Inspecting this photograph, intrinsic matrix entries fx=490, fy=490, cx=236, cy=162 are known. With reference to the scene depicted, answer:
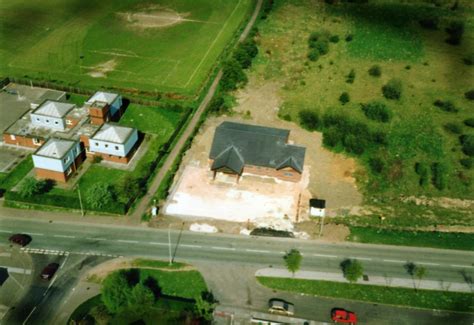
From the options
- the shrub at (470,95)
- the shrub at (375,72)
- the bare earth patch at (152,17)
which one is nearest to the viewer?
the shrub at (470,95)

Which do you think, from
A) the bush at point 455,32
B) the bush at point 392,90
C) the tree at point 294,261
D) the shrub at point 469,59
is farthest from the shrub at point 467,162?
the bush at point 455,32

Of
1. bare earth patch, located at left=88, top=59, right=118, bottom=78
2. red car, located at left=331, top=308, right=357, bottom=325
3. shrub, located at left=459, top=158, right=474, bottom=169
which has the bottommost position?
red car, located at left=331, top=308, right=357, bottom=325

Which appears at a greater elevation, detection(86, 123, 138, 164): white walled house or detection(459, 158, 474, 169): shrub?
detection(86, 123, 138, 164): white walled house

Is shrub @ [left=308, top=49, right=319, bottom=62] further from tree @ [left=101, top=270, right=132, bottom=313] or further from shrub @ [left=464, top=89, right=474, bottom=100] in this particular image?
tree @ [left=101, top=270, right=132, bottom=313]

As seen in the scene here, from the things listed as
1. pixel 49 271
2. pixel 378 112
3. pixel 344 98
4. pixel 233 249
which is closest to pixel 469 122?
pixel 378 112

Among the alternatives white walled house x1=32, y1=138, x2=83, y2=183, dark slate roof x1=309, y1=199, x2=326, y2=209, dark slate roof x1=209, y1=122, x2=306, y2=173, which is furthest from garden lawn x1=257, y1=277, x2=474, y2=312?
white walled house x1=32, y1=138, x2=83, y2=183

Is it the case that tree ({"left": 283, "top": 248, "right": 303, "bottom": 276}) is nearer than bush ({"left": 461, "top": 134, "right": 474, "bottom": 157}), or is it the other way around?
Answer: tree ({"left": 283, "top": 248, "right": 303, "bottom": 276})

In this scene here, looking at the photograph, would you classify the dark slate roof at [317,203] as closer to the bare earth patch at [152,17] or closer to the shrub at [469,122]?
the shrub at [469,122]
